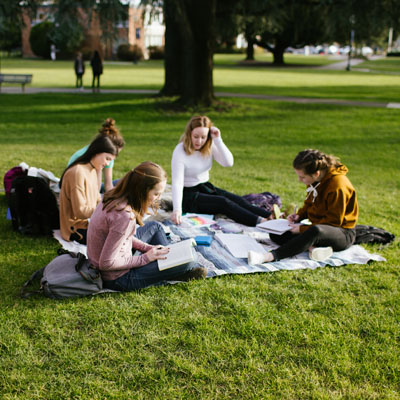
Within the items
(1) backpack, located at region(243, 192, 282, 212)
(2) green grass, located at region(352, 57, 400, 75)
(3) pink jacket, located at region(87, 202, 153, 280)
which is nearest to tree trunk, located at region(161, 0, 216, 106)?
(1) backpack, located at region(243, 192, 282, 212)

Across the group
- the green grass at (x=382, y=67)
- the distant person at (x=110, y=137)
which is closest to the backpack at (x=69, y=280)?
the distant person at (x=110, y=137)

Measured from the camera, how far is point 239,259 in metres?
4.92

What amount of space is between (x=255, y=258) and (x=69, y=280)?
1.77m

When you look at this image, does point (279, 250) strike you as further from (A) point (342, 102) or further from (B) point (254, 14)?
(A) point (342, 102)

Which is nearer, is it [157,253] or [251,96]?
[157,253]

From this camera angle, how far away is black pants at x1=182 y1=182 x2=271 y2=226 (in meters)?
5.97

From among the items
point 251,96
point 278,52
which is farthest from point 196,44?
point 278,52

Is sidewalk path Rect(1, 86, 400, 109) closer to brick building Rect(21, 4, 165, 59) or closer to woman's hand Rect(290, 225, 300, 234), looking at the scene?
brick building Rect(21, 4, 165, 59)

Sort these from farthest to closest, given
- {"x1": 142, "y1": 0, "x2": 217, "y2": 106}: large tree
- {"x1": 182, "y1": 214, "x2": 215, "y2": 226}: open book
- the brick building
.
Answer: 1. {"x1": 142, "y1": 0, "x2": 217, "y2": 106}: large tree
2. the brick building
3. {"x1": 182, "y1": 214, "x2": 215, "y2": 226}: open book

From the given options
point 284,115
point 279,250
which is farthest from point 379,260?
point 284,115

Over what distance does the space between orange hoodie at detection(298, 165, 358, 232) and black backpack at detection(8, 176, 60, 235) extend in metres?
2.79

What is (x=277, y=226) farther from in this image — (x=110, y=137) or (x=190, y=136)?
(x=110, y=137)

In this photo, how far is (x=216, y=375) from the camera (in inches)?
122

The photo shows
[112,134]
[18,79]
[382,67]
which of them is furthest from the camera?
[382,67]
